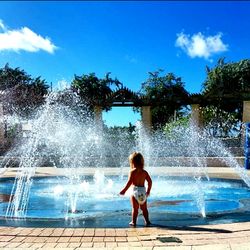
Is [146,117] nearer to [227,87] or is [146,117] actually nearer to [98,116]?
[98,116]

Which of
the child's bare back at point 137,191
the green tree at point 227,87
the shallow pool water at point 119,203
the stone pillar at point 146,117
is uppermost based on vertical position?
the green tree at point 227,87

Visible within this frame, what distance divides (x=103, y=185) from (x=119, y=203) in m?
3.44

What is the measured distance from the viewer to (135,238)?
4.74 metres

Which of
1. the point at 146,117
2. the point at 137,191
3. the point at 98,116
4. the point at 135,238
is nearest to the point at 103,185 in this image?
the point at 137,191

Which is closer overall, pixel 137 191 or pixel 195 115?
pixel 137 191

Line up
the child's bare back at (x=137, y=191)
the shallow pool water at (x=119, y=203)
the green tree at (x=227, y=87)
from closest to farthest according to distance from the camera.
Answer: the child's bare back at (x=137, y=191) < the shallow pool water at (x=119, y=203) < the green tree at (x=227, y=87)

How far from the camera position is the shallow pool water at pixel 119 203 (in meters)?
6.12

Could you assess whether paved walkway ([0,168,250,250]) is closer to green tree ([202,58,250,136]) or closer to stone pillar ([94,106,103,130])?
stone pillar ([94,106,103,130])

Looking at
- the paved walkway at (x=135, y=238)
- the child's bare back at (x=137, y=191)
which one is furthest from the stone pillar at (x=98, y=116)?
the paved walkway at (x=135, y=238)

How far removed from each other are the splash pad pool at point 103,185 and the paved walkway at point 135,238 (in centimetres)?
72

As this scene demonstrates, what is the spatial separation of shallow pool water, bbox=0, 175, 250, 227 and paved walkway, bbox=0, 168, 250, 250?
2.28ft

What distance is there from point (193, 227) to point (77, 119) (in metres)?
25.6

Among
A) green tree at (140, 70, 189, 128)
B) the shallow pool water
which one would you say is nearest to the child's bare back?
the shallow pool water

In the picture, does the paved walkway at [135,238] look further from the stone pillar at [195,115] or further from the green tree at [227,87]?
the green tree at [227,87]
